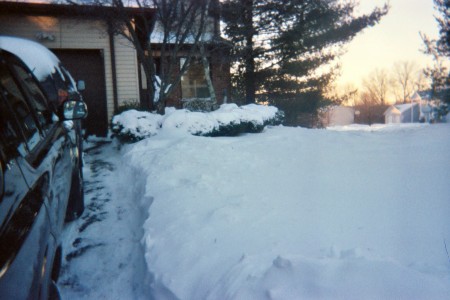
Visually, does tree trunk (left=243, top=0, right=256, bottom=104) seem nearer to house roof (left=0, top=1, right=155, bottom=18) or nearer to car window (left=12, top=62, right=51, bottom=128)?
house roof (left=0, top=1, right=155, bottom=18)

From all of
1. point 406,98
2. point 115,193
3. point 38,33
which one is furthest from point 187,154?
point 406,98

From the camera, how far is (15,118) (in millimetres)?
1629

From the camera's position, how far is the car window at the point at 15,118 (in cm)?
146

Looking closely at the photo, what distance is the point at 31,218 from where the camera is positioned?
4.26ft

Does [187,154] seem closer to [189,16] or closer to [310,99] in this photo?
[189,16]

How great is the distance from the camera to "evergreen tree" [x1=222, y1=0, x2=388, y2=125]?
13.0m

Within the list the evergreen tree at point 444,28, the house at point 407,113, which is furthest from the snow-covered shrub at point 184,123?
the house at point 407,113

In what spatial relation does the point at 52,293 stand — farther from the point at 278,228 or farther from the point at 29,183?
the point at 278,228

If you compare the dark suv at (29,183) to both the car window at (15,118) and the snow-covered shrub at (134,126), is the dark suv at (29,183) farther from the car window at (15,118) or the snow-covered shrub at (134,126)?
the snow-covered shrub at (134,126)

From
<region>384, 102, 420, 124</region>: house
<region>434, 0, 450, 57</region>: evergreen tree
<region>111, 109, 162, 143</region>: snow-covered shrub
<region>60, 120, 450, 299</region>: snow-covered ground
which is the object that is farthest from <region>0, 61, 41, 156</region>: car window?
<region>384, 102, 420, 124</region>: house

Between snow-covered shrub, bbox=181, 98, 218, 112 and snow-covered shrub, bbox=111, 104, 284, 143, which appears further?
snow-covered shrub, bbox=181, 98, 218, 112

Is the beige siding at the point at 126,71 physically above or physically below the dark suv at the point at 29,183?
above

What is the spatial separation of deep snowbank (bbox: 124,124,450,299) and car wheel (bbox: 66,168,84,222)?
759 mm

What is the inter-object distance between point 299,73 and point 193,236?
41.3 ft
